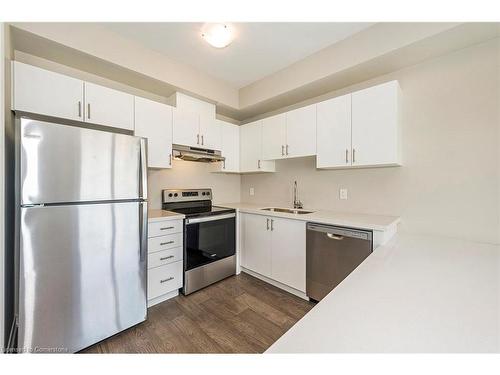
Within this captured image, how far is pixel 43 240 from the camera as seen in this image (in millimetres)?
1247

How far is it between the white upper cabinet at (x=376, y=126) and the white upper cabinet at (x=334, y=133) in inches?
2.5

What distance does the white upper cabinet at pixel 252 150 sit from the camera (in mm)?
2779

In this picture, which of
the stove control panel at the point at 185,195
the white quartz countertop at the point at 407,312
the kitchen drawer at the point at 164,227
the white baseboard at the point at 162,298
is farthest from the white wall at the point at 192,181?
the white quartz countertop at the point at 407,312

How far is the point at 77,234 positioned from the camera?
1.35 m

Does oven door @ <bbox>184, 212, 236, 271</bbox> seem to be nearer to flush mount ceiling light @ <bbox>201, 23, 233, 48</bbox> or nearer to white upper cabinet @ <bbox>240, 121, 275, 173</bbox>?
white upper cabinet @ <bbox>240, 121, 275, 173</bbox>

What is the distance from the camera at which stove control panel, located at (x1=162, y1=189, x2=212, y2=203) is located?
256cm

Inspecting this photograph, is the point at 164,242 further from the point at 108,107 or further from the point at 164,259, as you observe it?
the point at 108,107

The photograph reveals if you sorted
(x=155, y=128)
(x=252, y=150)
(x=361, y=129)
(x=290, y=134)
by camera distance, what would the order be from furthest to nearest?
(x=252, y=150) → (x=290, y=134) → (x=155, y=128) → (x=361, y=129)

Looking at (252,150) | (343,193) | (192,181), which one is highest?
(252,150)

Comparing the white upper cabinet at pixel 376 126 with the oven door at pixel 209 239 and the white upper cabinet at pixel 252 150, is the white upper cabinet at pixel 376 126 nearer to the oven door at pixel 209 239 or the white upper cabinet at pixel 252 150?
the white upper cabinet at pixel 252 150

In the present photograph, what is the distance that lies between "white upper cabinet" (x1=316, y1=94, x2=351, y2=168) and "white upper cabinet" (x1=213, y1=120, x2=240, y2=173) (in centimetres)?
126

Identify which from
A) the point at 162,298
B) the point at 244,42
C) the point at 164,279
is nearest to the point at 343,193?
the point at 244,42

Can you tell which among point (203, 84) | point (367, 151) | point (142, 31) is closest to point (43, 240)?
point (142, 31)

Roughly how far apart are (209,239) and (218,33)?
6.63ft
